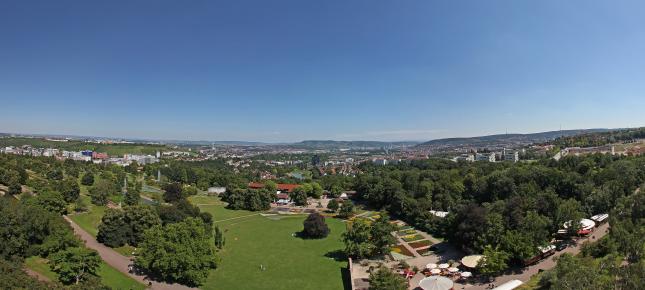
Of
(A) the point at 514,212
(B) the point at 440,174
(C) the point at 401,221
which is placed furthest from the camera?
(B) the point at 440,174

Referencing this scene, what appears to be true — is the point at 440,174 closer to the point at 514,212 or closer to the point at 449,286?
the point at 514,212

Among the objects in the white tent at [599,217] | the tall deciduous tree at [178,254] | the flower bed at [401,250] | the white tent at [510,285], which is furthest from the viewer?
the white tent at [599,217]

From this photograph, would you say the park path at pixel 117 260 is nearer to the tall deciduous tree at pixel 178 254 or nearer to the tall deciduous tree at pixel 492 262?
the tall deciduous tree at pixel 178 254

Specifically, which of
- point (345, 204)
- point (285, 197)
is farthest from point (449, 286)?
point (285, 197)

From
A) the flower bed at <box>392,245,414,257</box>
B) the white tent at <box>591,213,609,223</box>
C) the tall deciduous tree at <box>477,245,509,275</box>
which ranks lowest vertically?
the flower bed at <box>392,245,414,257</box>

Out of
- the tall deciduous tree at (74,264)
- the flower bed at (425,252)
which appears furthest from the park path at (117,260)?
the flower bed at (425,252)

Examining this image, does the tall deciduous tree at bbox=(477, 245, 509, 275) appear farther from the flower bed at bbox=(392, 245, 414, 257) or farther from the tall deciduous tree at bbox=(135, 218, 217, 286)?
the tall deciduous tree at bbox=(135, 218, 217, 286)

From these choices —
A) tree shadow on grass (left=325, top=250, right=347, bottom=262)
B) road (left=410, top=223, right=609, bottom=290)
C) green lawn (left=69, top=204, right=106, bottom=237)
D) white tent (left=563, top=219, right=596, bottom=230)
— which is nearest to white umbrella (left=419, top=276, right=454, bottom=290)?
road (left=410, top=223, right=609, bottom=290)
